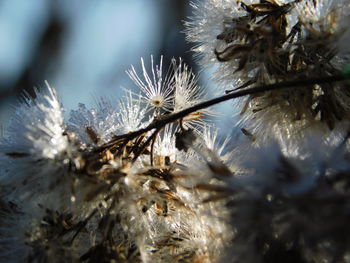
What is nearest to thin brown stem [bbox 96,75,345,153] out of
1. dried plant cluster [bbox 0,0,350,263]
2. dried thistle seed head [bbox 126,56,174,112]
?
dried plant cluster [bbox 0,0,350,263]

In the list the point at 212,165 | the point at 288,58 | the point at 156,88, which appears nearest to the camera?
the point at 212,165

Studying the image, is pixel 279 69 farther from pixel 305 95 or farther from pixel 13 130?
pixel 13 130

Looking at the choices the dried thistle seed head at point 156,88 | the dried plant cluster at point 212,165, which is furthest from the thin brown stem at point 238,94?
the dried thistle seed head at point 156,88

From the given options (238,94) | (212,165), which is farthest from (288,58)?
(212,165)

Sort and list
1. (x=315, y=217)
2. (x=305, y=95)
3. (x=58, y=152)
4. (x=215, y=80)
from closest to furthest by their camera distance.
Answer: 1. (x=315, y=217)
2. (x=58, y=152)
3. (x=305, y=95)
4. (x=215, y=80)

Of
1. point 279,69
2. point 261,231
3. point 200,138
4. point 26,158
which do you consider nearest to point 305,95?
point 279,69

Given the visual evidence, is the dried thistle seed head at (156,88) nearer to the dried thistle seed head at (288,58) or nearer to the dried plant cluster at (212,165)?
the dried plant cluster at (212,165)

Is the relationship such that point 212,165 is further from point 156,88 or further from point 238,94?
point 156,88

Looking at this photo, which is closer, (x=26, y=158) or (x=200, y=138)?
(x=26, y=158)
